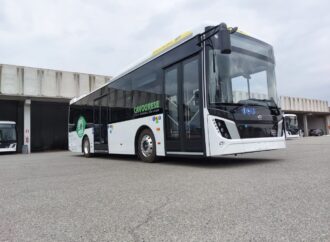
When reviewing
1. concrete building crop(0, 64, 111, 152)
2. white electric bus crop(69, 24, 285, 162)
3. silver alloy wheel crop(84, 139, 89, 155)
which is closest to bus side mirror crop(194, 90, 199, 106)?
white electric bus crop(69, 24, 285, 162)

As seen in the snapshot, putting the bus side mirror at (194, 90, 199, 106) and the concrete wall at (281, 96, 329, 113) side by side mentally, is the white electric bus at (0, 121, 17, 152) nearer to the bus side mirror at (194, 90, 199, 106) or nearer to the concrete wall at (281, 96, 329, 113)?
the bus side mirror at (194, 90, 199, 106)

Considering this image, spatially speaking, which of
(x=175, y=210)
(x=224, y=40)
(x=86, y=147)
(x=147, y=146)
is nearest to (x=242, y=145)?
(x=224, y=40)

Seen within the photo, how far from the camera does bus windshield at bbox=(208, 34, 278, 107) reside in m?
6.04

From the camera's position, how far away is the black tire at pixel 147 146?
25.5 ft

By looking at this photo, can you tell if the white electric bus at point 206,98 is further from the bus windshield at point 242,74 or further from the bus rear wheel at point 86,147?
the bus rear wheel at point 86,147

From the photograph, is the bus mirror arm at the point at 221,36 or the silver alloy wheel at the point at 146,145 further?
the silver alloy wheel at the point at 146,145

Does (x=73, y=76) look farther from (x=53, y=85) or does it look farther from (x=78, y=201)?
(x=78, y=201)

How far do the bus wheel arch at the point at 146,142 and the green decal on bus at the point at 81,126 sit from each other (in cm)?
518

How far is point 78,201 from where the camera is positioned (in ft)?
11.9

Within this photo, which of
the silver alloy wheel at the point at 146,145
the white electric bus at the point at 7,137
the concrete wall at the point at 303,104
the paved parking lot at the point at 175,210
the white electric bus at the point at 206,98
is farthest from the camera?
the concrete wall at the point at 303,104

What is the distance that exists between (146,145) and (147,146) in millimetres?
62

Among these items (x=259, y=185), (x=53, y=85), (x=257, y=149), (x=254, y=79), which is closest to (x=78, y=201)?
(x=259, y=185)

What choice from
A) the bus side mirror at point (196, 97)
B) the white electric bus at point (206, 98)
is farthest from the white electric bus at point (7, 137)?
the bus side mirror at point (196, 97)

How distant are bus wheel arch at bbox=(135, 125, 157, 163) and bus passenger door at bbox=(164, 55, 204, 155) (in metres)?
0.75
